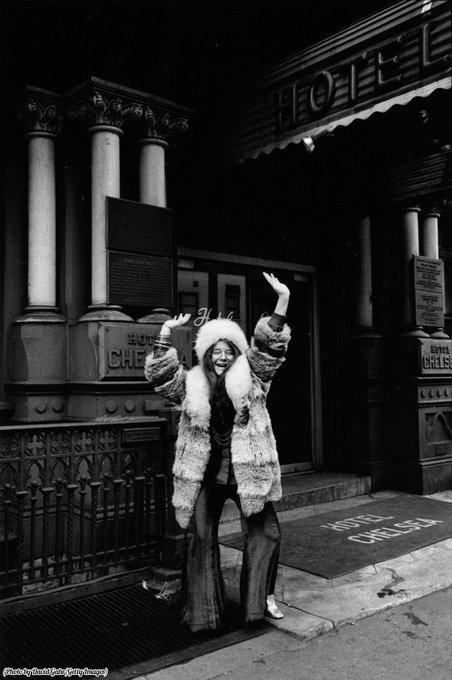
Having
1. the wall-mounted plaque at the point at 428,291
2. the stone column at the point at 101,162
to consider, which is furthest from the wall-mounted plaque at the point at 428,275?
the stone column at the point at 101,162

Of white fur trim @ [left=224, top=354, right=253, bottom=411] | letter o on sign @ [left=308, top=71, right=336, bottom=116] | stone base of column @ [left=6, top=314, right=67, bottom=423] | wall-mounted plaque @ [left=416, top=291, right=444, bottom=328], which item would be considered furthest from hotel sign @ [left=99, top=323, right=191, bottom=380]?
wall-mounted plaque @ [left=416, top=291, right=444, bottom=328]

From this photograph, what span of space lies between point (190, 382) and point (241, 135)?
11.0 ft

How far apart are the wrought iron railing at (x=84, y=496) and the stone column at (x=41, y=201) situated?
4.94 feet

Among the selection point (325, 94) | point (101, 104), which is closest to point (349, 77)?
point (325, 94)

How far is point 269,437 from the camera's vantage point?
14.5 feet

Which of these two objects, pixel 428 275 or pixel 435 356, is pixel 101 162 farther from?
pixel 435 356

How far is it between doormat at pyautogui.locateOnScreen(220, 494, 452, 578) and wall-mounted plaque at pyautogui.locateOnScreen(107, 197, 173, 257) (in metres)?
3.08

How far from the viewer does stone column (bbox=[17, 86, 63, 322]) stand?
617 centimetres

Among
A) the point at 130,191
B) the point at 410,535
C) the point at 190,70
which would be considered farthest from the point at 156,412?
the point at 190,70

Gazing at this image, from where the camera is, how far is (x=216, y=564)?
4.34m

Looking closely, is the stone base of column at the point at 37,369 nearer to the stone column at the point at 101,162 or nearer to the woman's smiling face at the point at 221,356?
the stone column at the point at 101,162

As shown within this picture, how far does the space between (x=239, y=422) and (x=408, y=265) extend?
5.97 metres

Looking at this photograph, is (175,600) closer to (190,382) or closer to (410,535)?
(190,382)

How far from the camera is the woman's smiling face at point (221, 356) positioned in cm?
447
